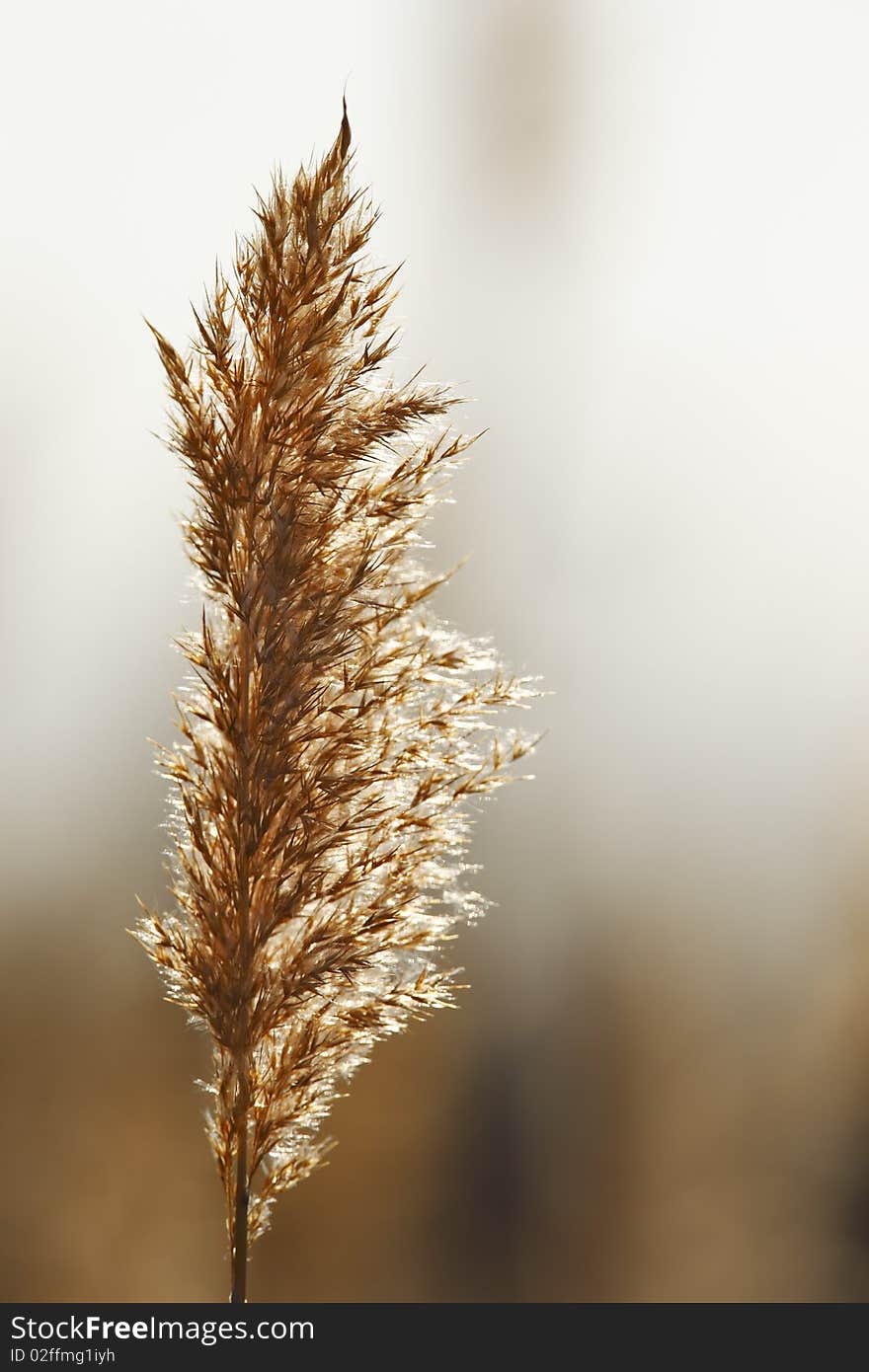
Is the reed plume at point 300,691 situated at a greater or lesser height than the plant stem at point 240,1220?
greater

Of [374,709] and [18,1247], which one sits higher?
Result: [374,709]

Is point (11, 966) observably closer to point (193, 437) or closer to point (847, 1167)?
point (193, 437)

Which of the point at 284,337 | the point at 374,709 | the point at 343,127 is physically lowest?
the point at 374,709

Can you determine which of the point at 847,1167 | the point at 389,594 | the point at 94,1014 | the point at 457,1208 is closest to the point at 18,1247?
the point at 94,1014

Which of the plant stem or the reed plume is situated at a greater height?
the reed plume

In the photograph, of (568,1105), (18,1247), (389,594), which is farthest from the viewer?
(568,1105)

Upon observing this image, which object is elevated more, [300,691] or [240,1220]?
[300,691]

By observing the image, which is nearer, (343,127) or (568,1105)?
(343,127)

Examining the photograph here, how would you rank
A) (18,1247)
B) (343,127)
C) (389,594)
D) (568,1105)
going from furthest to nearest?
(568,1105) → (18,1247) → (389,594) → (343,127)
